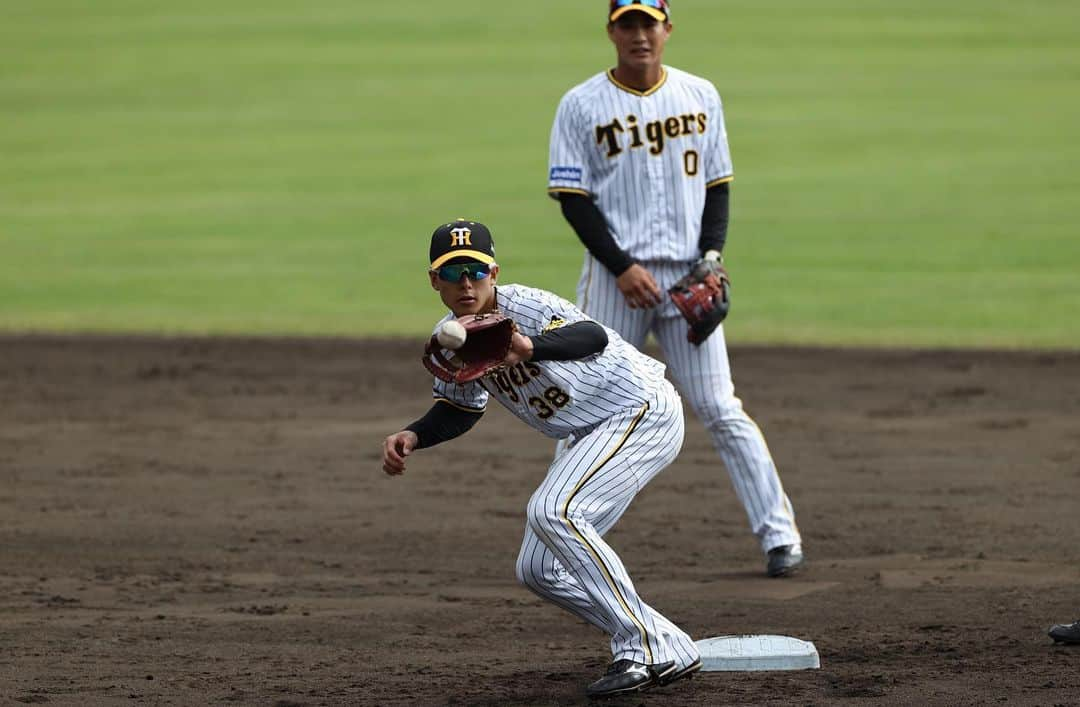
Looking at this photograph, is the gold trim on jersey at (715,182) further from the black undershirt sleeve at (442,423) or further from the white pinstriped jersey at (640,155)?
the black undershirt sleeve at (442,423)

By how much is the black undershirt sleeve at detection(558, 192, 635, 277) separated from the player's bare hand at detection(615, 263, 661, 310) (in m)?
0.03

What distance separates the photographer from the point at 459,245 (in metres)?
4.57

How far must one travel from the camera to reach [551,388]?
4812 millimetres

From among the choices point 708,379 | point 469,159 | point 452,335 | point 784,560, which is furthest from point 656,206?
point 469,159

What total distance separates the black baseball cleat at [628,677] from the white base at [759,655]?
0.35 m

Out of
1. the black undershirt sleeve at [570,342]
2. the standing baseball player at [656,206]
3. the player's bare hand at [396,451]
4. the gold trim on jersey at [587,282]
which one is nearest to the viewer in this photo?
the black undershirt sleeve at [570,342]

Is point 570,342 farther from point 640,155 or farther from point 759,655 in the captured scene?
point 640,155

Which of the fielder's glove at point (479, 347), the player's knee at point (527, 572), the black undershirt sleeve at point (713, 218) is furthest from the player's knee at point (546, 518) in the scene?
the black undershirt sleeve at point (713, 218)

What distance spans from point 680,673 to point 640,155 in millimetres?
2340

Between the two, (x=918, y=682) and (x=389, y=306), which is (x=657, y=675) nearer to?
(x=918, y=682)

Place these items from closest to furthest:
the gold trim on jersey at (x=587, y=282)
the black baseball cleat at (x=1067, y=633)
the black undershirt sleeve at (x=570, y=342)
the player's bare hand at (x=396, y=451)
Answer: the black undershirt sleeve at (x=570, y=342), the player's bare hand at (x=396, y=451), the black baseball cleat at (x=1067, y=633), the gold trim on jersey at (x=587, y=282)

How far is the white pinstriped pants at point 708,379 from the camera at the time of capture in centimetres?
648

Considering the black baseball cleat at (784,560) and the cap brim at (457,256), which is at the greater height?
the cap brim at (457,256)

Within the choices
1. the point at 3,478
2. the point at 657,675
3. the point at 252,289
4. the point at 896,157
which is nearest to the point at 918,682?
the point at 657,675
